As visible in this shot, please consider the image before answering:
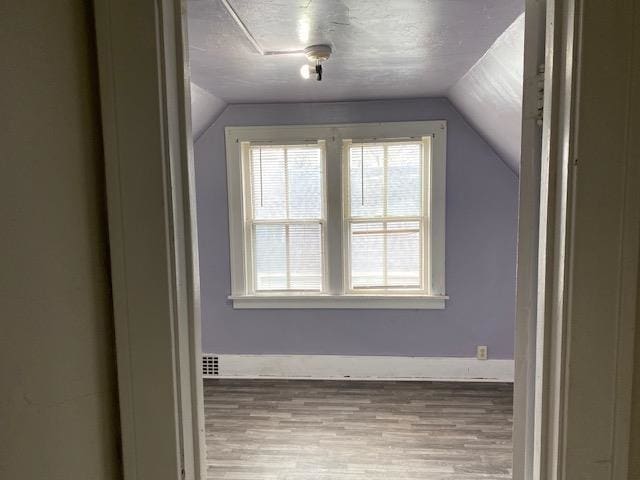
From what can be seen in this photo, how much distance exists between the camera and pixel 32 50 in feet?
1.84

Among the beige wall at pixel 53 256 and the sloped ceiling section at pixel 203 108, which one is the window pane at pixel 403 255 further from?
the beige wall at pixel 53 256

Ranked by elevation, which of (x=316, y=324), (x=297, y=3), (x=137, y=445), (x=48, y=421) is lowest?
(x=316, y=324)

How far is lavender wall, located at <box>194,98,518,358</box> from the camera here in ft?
11.0

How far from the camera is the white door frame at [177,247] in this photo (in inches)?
26.1

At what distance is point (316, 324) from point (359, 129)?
5.53ft

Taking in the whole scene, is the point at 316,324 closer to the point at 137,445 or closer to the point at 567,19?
the point at 137,445

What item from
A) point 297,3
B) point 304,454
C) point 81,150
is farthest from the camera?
point 304,454

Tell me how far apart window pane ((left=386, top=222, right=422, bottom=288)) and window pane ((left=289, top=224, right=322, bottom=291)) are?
600 mm

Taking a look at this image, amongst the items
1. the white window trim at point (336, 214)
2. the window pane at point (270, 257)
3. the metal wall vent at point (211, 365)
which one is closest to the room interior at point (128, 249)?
the white window trim at point (336, 214)

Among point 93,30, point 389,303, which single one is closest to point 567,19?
point 93,30

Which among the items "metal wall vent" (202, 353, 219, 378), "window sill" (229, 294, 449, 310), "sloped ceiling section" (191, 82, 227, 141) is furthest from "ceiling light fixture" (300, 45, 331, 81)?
"metal wall vent" (202, 353, 219, 378)

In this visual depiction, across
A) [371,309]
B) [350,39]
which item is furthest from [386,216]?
[350,39]

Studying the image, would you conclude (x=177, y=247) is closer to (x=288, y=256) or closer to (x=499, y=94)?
(x=499, y=94)

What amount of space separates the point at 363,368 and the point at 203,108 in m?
2.49
